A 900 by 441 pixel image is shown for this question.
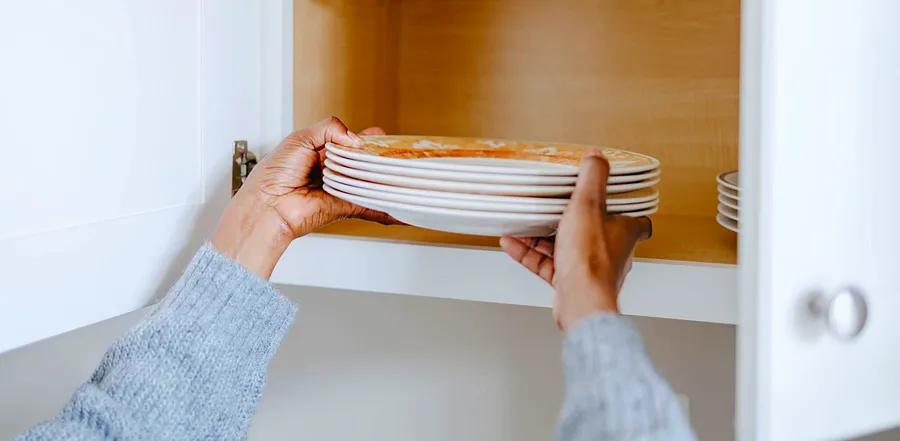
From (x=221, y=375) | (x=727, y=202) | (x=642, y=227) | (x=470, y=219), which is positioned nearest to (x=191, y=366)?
(x=221, y=375)

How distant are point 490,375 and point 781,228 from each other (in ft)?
2.55

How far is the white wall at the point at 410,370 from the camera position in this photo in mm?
1145

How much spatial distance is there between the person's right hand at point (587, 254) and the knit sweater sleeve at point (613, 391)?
2 cm

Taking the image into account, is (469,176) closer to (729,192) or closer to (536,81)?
(729,192)

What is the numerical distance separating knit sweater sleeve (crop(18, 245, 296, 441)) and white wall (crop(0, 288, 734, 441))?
421mm

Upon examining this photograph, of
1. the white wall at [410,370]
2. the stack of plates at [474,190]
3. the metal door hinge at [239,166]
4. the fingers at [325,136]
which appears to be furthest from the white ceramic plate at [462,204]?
the white wall at [410,370]

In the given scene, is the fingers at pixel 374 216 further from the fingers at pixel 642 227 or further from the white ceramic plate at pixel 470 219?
the fingers at pixel 642 227

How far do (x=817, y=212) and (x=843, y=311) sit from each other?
6 cm

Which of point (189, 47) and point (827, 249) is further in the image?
point (189, 47)

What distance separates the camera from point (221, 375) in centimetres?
77

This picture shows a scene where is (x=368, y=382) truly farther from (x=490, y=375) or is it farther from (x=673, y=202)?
(x=673, y=202)

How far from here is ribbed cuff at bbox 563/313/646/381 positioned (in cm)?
59

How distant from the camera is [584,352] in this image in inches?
23.8

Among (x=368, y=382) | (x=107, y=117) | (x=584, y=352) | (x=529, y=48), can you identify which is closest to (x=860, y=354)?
(x=584, y=352)
